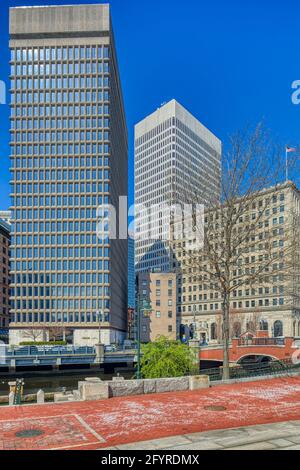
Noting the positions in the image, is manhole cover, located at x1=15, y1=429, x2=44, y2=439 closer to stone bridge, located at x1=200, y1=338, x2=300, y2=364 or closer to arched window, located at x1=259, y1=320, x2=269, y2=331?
stone bridge, located at x1=200, y1=338, x2=300, y2=364

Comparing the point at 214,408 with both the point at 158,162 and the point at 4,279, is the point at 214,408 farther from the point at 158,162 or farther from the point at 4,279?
the point at 158,162

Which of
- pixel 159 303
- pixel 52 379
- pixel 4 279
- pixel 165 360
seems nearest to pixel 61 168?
pixel 4 279

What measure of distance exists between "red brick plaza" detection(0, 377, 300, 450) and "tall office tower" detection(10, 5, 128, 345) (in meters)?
78.4

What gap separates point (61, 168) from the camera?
326ft

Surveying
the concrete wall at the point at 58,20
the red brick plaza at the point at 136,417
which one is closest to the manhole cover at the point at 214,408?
the red brick plaza at the point at 136,417

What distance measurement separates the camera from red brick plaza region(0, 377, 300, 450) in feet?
37.3

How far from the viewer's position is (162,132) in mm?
183125

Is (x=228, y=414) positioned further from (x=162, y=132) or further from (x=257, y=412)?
(x=162, y=132)

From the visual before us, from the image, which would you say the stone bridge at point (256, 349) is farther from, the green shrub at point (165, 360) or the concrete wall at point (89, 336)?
the green shrub at point (165, 360)

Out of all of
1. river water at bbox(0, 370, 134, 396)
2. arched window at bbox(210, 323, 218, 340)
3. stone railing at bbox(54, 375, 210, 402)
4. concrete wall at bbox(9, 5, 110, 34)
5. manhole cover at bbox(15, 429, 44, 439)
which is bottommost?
arched window at bbox(210, 323, 218, 340)

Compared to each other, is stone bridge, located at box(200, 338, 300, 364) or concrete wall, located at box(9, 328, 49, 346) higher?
stone bridge, located at box(200, 338, 300, 364)

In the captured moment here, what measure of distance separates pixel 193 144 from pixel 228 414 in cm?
18345

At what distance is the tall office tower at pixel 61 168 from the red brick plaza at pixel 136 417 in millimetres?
78436

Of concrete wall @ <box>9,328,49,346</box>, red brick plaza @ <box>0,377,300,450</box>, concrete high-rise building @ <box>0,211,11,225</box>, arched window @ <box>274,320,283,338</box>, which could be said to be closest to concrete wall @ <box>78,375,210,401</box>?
red brick plaza @ <box>0,377,300,450</box>
